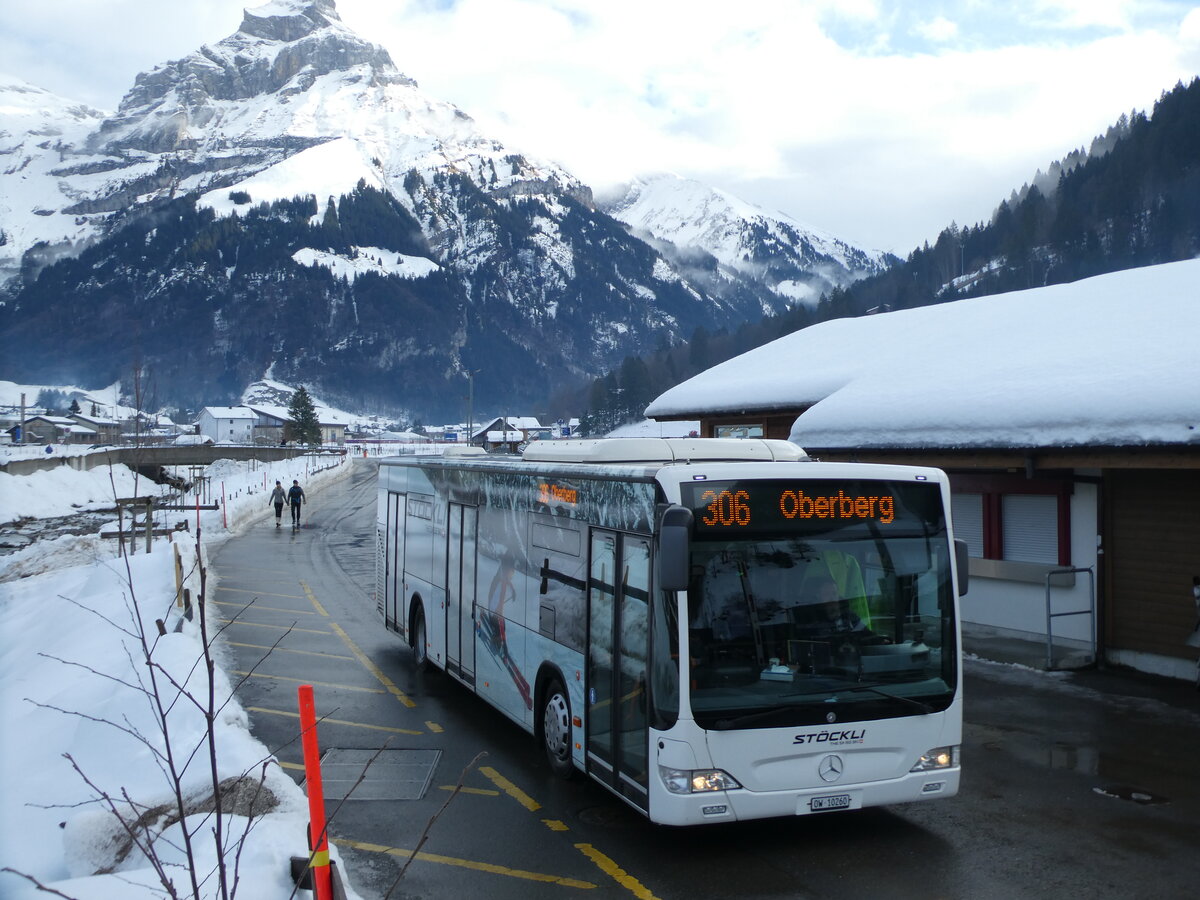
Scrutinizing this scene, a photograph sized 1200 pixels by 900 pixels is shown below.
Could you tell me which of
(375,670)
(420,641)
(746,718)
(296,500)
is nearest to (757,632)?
(746,718)

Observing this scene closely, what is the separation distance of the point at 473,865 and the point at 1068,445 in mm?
9531

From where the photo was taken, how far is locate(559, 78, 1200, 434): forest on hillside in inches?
4368

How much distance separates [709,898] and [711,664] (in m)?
1.56

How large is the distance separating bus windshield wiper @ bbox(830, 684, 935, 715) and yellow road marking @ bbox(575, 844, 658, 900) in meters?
1.92

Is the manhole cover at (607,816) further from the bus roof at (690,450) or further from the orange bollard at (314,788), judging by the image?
the orange bollard at (314,788)

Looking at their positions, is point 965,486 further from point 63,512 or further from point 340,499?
point 63,512

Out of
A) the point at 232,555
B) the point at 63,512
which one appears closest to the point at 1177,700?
the point at 232,555

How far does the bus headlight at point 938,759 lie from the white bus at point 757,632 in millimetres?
21

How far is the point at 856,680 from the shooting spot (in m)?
7.35

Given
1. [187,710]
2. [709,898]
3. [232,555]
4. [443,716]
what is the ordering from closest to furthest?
1. [709,898]
2. [187,710]
3. [443,716]
4. [232,555]

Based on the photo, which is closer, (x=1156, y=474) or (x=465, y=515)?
(x=465, y=515)

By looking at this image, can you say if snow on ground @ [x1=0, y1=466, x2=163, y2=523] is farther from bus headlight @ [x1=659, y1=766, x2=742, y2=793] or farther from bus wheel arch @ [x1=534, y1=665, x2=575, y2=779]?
bus headlight @ [x1=659, y1=766, x2=742, y2=793]

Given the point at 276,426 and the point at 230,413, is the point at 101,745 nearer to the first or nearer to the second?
the point at 276,426

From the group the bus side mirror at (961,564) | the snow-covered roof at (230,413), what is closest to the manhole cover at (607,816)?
the bus side mirror at (961,564)
